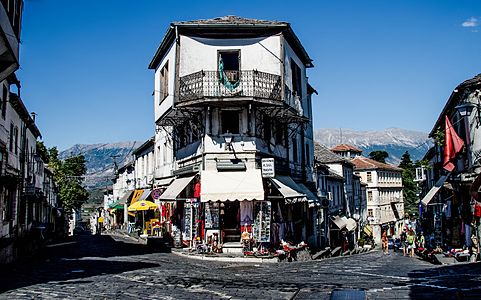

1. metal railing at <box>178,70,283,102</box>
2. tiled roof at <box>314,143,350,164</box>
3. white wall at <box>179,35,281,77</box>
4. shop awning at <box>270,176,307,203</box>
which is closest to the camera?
metal railing at <box>178,70,283,102</box>

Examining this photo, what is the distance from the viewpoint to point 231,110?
2303cm

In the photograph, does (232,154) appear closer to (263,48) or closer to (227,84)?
(227,84)

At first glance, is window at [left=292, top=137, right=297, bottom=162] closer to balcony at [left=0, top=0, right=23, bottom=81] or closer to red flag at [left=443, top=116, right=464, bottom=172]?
red flag at [left=443, top=116, right=464, bottom=172]

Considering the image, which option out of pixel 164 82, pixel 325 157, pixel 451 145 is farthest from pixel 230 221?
pixel 325 157

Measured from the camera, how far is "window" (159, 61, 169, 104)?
27114 mm

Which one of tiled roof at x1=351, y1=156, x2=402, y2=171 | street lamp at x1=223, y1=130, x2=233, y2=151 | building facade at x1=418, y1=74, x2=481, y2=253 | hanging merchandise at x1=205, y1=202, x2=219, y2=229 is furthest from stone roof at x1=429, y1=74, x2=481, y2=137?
tiled roof at x1=351, y1=156, x2=402, y2=171

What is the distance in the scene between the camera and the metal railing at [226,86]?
22.1 meters

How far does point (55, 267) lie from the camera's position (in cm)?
1655

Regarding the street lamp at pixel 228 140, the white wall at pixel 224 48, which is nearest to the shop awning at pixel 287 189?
the street lamp at pixel 228 140

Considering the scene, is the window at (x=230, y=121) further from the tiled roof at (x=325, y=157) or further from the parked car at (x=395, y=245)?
the parked car at (x=395, y=245)

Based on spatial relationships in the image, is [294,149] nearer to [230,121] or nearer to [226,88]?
[230,121]

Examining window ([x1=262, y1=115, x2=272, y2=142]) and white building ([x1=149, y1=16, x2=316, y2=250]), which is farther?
window ([x1=262, y1=115, x2=272, y2=142])

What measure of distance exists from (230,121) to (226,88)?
1953mm

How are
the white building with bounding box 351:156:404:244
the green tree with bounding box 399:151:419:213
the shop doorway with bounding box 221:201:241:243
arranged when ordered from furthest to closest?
the green tree with bounding box 399:151:419:213
the white building with bounding box 351:156:404:244
the shop doorway with bounding box 221:201:241:243
